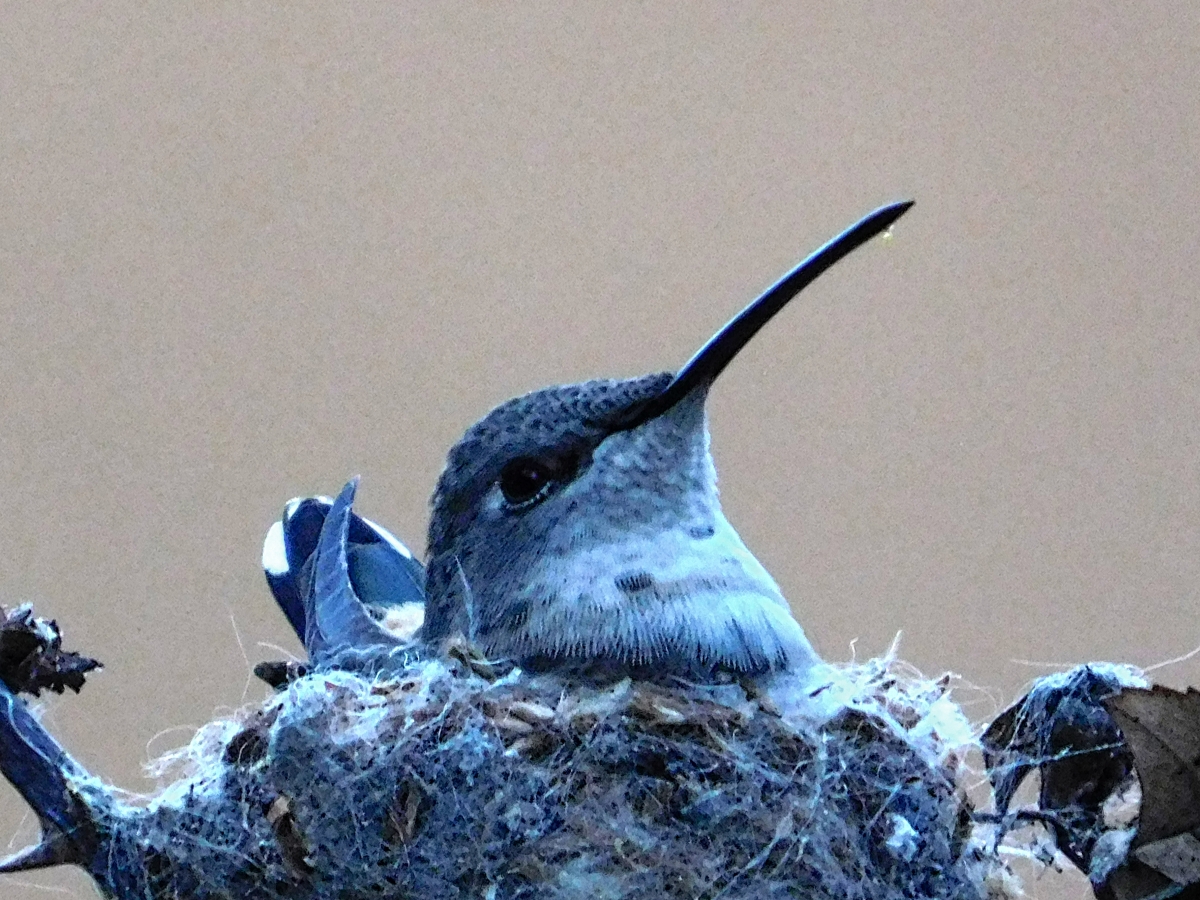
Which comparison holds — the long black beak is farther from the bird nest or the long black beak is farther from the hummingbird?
the bird nest

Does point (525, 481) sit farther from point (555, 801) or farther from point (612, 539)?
point (555, 801)

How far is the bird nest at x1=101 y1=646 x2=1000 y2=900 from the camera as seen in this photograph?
2.72 feet

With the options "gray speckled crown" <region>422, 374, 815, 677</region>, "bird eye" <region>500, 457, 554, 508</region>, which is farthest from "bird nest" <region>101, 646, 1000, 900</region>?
"bird eye" <region>500, 457, 554, 508</region>

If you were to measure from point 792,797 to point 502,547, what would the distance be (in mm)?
271

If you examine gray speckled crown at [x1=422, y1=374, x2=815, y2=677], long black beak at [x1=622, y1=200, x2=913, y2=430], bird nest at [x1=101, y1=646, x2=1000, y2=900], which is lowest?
bird nest at [x1=101, y1=646, x2=1000, y2=900]

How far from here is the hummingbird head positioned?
0.94 meters

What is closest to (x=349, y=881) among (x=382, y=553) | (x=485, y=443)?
(x=485, y=443)

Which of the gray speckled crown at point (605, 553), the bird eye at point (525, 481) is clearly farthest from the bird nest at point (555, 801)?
the bird eye at point (525, 481)

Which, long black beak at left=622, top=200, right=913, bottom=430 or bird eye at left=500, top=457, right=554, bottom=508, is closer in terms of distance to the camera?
long black beak at left=622, top=200, right=913, bottom=430

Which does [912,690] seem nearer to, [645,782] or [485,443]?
[645,782]

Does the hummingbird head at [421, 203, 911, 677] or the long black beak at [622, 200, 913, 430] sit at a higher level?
the long black beak at [622, 200, 913, 430]

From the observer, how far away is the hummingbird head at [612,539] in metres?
0.94

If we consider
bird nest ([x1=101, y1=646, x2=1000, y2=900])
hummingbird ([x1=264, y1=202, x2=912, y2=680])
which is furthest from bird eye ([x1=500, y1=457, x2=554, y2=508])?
bird nest ([x1=101, y1=646, x2=1000, y2=900])

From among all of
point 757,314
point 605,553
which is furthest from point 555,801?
point 757,314
